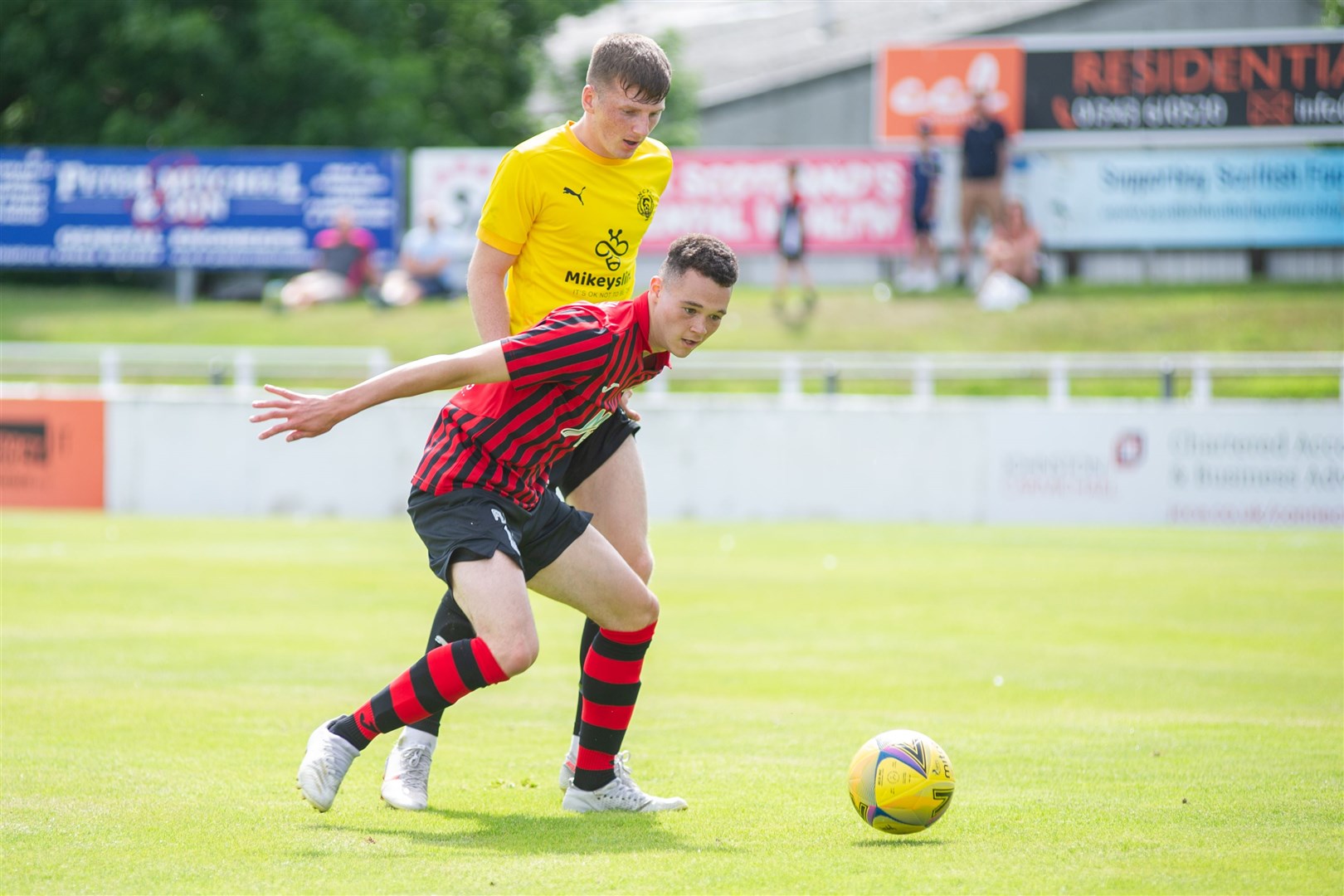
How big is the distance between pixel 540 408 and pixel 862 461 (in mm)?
14252

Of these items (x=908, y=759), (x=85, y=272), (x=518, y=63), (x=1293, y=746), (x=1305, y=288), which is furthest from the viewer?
(x=518, y=63)

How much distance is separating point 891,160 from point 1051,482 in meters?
11.1

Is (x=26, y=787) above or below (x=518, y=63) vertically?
below

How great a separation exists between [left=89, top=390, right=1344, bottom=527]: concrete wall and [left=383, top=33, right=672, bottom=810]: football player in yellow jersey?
12863 mm

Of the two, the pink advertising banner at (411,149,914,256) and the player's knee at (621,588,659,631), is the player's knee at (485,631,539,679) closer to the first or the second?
the player's knee at (621,588,659,631)

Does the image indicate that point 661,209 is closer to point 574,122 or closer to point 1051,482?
point 1051,482

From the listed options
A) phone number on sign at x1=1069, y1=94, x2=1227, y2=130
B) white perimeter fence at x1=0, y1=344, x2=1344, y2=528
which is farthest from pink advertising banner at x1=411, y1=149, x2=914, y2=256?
white perimeter fence at x1=0, y1=344, x2=1344, y2=528

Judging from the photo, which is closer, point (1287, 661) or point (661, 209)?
point (1287, 661)

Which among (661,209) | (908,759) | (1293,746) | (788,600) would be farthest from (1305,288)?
(908,759)

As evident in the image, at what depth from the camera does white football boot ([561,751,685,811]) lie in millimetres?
5695

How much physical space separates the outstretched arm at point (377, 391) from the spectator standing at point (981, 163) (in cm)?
2322

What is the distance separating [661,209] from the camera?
96.5 ft

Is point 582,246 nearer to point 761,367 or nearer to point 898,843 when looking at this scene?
point 898,843

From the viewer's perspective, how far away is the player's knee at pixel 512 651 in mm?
5293
